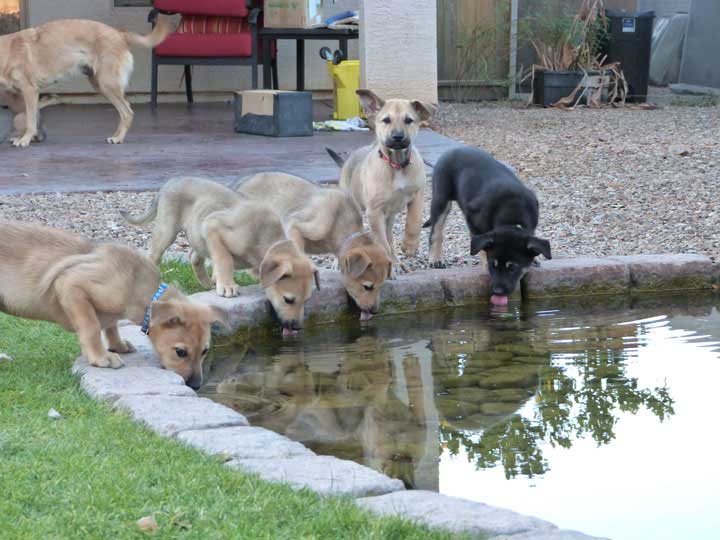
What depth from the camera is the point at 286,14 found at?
48.4ft

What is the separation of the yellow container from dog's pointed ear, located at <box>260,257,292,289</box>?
7696 millimetres

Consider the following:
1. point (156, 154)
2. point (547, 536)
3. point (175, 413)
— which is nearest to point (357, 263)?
point (175, 413)

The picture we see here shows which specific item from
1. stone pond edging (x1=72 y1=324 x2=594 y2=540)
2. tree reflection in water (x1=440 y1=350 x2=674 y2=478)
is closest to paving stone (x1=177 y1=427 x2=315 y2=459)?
stone pond edging (x1=72 y1=324 x2=594 y2=540)

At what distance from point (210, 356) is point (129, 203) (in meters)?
3.32

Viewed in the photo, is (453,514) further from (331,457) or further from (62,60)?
(62,60)

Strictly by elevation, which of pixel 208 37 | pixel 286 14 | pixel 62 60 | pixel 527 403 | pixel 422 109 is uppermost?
pixel 286 14

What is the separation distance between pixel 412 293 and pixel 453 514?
3420 mm

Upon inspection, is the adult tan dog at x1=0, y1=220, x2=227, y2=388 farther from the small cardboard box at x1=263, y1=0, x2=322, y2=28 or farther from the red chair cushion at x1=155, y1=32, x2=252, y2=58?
the small cardboard box at x1=263, y1=0, x2=322, y2=28

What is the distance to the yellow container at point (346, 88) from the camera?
44.1ft

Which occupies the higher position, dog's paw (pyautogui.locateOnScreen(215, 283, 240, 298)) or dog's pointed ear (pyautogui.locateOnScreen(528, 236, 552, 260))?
dog's pointed ear (pyautogui.locateOnScreen(528, 236, 552, 260))

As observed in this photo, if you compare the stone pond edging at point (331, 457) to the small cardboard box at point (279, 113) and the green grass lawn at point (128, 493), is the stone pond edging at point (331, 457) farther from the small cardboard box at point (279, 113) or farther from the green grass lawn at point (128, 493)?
the small cardboard box at point (279, 113)

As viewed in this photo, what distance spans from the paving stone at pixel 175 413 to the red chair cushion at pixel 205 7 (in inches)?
407

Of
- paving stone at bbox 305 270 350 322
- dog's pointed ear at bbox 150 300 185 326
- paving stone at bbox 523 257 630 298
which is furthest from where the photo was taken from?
paving stone at bbox 523 257 630 298

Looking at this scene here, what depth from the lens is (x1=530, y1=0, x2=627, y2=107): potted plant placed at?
16047 millimetres
